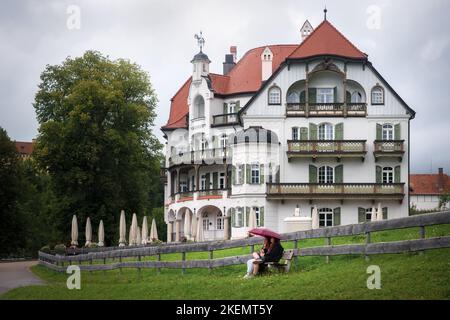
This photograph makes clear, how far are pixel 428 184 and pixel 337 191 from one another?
8169 centimetres

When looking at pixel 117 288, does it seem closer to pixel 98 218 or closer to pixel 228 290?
pixel 228 290

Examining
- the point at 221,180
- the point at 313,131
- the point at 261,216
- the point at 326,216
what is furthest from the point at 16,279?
the point at 221,180

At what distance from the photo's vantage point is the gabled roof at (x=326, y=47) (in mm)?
60094

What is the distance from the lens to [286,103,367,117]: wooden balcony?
198 ft

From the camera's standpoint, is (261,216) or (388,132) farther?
(388,132)

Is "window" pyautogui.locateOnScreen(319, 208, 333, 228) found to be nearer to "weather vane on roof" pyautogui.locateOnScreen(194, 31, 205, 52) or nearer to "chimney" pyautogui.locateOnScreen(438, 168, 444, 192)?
"weather vane on roof" pyautogui.locateOnScreen(194, 31, 205, 52)

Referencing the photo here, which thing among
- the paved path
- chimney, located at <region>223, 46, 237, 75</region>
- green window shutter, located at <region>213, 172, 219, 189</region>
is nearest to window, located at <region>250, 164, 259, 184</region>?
green window shutter, located at <region>213, 172, 219, 189</region>

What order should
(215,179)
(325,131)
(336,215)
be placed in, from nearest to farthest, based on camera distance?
(336,215)
(325,131)
(215,179)

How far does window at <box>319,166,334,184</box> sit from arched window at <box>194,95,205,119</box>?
1319cm

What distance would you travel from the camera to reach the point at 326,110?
60.6m

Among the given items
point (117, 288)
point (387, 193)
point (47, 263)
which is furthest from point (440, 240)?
point (387, 193)

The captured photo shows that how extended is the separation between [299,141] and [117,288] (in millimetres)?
39187

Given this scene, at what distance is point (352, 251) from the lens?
61.8 ft

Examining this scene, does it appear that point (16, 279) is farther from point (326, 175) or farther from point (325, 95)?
point (325, 95)
